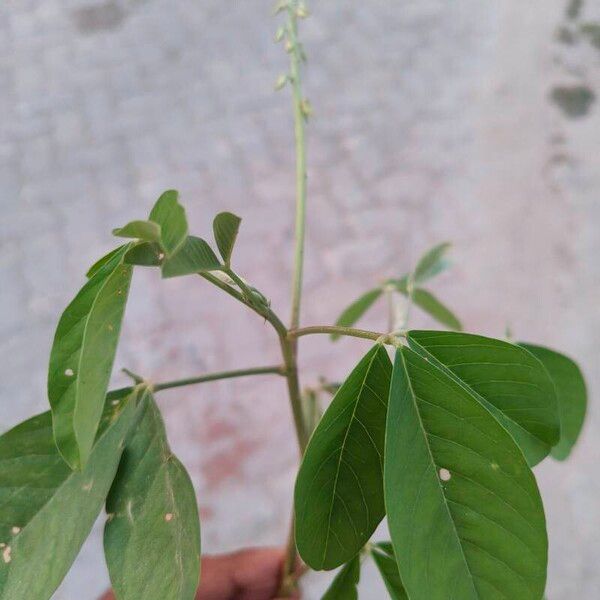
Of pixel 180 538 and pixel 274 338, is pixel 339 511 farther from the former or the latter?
pixel 274 338

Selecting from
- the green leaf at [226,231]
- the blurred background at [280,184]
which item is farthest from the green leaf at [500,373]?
the blurred background at [280,184]

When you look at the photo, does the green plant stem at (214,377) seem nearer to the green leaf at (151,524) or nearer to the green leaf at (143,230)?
the green leaf at (151,524)

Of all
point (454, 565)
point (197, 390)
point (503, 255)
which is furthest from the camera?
point (503, 255)

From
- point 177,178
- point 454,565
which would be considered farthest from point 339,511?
point 177,178

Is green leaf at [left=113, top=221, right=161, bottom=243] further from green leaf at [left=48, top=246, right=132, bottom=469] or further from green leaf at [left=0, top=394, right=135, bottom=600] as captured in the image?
green leaf at [left=0, top=394, right=135, bottom=600]

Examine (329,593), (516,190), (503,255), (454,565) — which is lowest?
(329,593)

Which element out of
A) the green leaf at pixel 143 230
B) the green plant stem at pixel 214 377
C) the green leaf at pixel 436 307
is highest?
the green leaf at pixel 143 230
